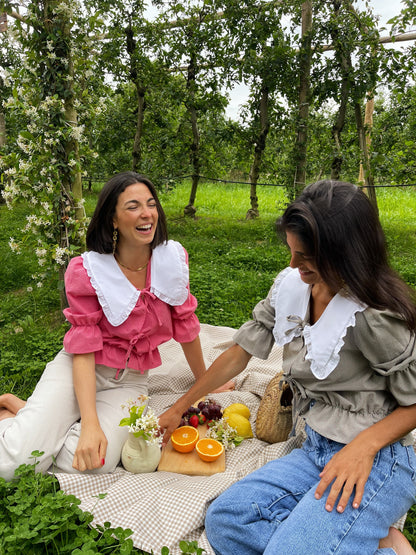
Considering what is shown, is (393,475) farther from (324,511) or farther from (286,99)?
(286,99)

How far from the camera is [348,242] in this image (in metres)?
1.38

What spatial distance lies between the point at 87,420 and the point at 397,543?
1412 millimetres

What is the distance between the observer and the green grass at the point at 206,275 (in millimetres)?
3268

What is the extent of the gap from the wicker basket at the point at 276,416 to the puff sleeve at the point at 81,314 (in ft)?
3.12

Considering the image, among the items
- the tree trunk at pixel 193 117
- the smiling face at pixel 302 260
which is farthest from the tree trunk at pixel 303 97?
the smiling face at pixel 302 260

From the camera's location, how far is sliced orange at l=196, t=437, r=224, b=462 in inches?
82.0

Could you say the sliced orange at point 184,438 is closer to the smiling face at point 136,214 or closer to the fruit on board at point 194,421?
A: the fruit on board at point 194,421

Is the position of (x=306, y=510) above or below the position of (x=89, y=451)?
above

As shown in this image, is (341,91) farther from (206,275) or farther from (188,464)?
(188,464)

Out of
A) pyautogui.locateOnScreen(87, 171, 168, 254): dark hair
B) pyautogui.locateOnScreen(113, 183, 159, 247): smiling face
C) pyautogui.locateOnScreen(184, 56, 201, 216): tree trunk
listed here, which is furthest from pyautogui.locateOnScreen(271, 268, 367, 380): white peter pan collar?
pyautogui.locateOnScreen(184, 56, 201, 216): tree trunk

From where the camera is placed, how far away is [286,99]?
654cm

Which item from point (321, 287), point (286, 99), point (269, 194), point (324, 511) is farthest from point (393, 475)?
point (269, 194)

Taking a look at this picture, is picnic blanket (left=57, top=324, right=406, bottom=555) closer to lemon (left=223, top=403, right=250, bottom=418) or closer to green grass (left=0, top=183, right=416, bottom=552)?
lemon (left=223, top=403, right=250, bottom=418)

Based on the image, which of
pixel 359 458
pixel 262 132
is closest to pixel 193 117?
pixel 262 132
